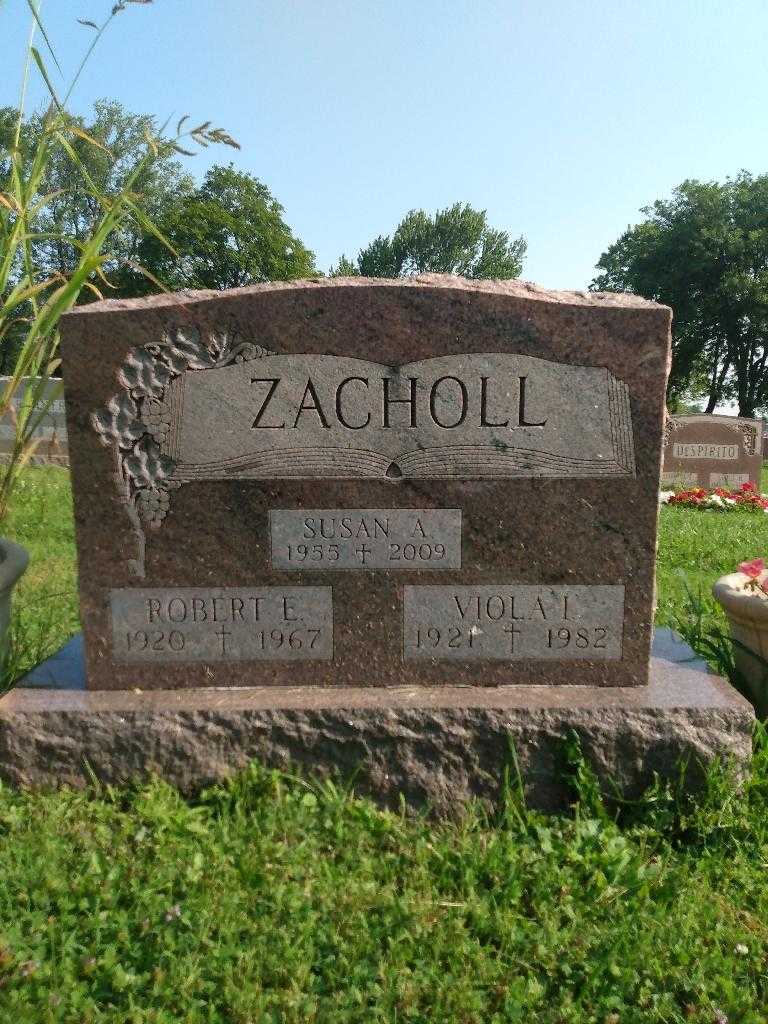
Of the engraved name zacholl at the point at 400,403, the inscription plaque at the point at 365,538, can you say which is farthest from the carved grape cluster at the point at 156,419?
the inscription plaque at the point at 365,538

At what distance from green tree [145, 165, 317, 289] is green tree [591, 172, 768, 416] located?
46.8 feet

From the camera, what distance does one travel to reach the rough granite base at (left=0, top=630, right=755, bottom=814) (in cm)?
231

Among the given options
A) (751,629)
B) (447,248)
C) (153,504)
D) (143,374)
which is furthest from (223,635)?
(447,248)

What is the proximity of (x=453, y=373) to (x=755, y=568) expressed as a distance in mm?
1452

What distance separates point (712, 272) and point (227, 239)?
19.2m

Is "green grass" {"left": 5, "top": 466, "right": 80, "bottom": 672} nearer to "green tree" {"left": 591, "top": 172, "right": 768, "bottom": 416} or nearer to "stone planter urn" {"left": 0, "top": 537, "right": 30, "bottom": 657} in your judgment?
"stone planter urn" {"left": 0, "top": 537, "right": 30, "bottom": 657}

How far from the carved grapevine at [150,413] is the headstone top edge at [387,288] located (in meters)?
0.13

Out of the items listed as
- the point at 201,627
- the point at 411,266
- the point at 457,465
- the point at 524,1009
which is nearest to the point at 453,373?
the point at 457,465

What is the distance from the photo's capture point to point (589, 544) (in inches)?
97.3

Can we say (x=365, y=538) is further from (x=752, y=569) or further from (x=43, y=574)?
(x=43, y=574)

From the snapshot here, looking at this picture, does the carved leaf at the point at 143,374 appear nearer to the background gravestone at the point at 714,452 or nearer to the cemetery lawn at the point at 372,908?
the cemetery lawn at the point at 372,908

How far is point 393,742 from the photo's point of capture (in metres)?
2.33

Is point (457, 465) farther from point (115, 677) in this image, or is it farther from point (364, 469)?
point (115, 677)

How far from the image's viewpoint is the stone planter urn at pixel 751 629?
2.65 metres
